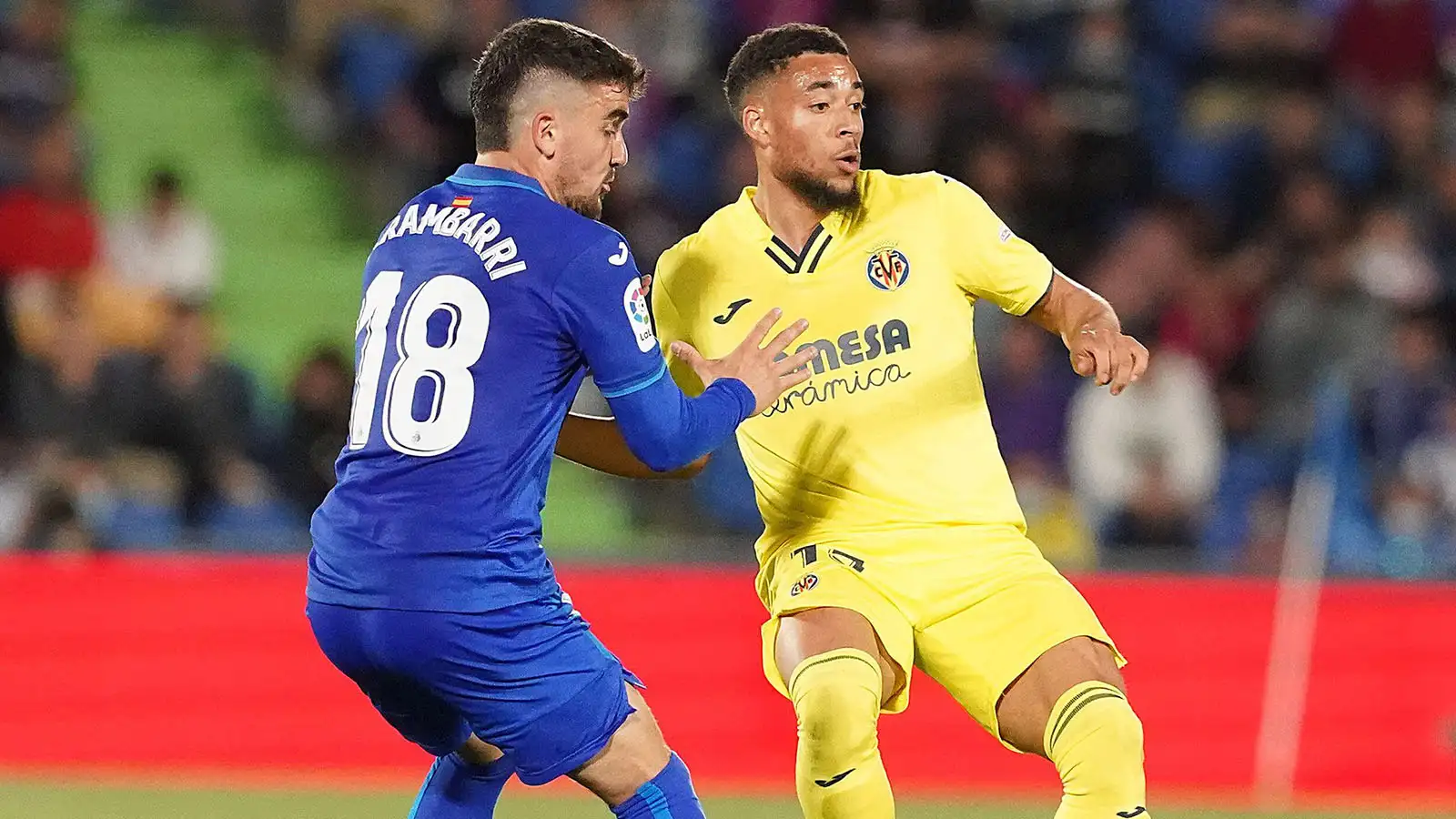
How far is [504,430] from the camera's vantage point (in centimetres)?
449

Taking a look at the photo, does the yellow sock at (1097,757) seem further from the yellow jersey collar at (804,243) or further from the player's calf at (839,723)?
the yellow jersey collar at (804,243)

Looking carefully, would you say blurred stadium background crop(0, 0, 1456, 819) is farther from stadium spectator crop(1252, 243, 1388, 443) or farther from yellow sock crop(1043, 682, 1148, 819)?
yellow sock crop(1043, 682, 1148, 819)

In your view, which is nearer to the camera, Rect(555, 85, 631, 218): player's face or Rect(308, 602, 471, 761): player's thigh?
Rect(308, 602, 471, 761): player's thigh

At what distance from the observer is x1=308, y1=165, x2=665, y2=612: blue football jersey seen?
14.6 feet

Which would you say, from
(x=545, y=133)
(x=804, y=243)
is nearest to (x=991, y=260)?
(x=804, y=243)

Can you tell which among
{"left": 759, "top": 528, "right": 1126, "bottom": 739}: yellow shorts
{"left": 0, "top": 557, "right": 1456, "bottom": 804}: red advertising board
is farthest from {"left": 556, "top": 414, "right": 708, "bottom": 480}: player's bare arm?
{"left": 0, "top": 557, "right": 1456, "bottom": 804}: red advertising board

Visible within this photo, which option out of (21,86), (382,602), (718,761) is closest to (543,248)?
(382,602)

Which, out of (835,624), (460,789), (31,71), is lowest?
(460,789)

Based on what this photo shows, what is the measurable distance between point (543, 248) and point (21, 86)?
329 inches

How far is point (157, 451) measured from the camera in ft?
34.4

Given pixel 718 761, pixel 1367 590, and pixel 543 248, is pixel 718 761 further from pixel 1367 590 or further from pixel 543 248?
pixel 543 248

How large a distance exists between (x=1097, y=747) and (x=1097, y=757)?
24 millimetres

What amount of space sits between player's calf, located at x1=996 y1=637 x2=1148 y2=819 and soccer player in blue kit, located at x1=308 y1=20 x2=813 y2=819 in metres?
0.90

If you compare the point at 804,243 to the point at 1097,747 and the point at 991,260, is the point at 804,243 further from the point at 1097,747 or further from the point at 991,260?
the point at 1097,747
